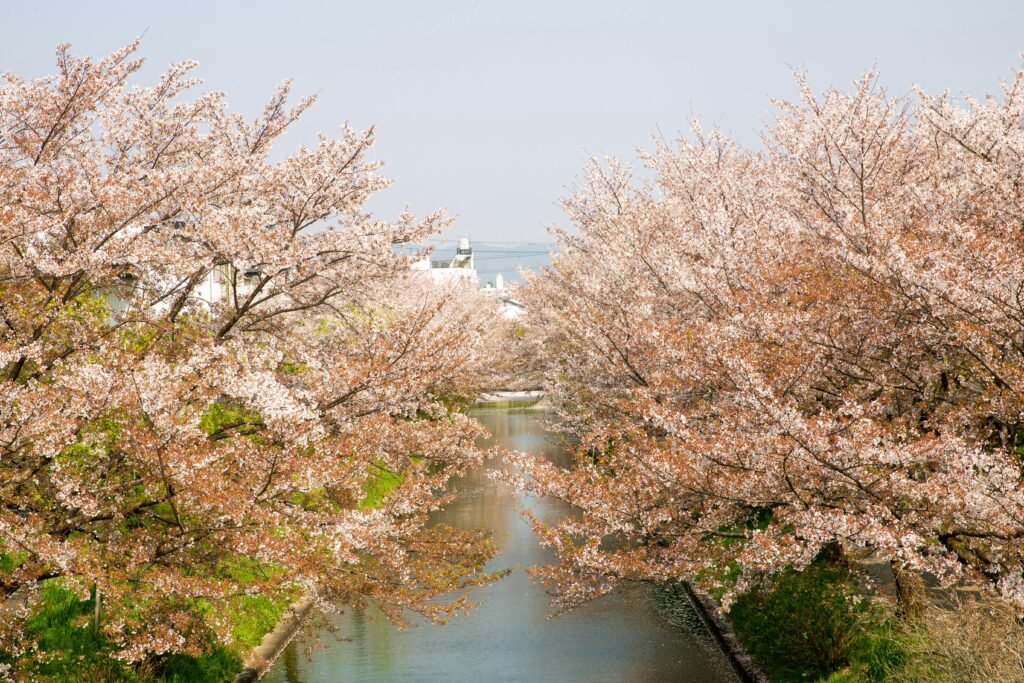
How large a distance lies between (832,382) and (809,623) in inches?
128

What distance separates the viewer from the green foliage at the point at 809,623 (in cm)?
1223

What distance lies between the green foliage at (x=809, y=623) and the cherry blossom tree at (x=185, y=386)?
411cm

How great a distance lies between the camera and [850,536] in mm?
8383

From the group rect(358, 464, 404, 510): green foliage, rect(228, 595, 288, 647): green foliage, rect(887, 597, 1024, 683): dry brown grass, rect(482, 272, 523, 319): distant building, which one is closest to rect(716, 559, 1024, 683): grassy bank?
rect(887, 597, 1024, 683): dry brown grass

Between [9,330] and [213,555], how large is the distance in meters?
3.05

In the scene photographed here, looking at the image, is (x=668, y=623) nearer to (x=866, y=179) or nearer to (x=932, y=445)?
(x=866, y=179)

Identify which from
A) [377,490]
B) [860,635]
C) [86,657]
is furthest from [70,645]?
[377,490]

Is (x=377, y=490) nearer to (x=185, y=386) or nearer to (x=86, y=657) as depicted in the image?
(x=86, y=657)

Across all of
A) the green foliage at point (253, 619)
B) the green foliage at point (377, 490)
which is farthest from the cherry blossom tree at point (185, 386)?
the green foliage at point (377, 490)

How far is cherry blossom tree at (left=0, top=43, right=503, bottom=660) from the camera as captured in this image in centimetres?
912

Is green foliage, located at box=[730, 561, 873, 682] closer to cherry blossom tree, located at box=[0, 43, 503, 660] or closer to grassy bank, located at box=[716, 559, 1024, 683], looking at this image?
grassy bank, located at box=[716, 559, 1024, 683]

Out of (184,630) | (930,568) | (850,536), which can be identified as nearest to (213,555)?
(184,630)

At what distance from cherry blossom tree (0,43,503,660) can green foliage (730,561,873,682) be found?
411cm

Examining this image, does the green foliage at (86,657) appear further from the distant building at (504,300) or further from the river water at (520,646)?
the distant building at (504,300)
